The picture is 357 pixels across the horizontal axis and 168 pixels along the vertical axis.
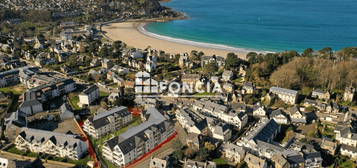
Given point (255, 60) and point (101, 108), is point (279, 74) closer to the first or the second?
point (255, 60)

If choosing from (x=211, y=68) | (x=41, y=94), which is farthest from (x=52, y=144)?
(x=211, y=68)

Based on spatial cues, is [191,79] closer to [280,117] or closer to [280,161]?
[280,117]

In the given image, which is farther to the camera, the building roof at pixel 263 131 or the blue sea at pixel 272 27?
the blue sea at pixel 272 27

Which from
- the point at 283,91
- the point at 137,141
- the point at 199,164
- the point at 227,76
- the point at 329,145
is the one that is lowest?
the point at 199,164

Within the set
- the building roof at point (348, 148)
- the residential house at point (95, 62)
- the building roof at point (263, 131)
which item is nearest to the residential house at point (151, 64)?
the residential house at point (95, 62)

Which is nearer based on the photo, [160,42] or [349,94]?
[349,94]

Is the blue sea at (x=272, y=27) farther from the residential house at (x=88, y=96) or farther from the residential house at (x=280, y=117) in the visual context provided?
the residential house at (x=88, y=96)

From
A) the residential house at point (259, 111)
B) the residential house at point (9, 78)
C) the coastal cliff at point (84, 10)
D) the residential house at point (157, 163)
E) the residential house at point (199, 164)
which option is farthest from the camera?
the coastal cliff at point (84, 10)
